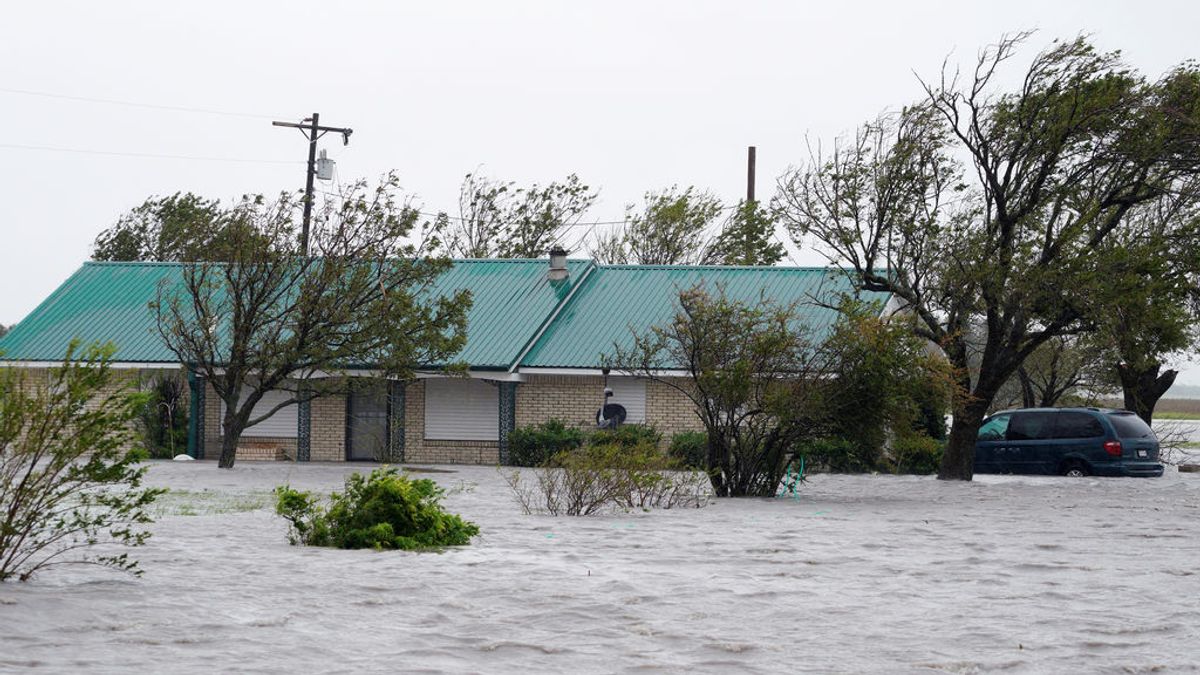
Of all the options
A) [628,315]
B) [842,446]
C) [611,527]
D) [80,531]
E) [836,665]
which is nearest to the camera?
[836,665]

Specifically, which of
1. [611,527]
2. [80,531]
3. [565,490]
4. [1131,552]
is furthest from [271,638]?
[565,490]

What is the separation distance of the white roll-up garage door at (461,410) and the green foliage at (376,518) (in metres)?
21.6

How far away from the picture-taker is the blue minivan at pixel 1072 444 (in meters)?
29.6

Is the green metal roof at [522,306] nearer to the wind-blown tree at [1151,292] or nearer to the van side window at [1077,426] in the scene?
the van side window at [1077,426]

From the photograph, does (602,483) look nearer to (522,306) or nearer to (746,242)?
(522,306)

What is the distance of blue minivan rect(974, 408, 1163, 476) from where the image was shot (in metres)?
29.6

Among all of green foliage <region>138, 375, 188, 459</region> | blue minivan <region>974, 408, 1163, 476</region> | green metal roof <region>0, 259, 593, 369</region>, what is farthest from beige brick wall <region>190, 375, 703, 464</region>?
blue minivan <region>974, 408, 1163, 476</region>

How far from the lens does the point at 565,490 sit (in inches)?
802

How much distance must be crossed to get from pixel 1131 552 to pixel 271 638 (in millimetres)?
9187

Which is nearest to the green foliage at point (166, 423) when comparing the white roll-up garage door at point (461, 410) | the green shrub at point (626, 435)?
the white roll-up garage door at point (461, 410)

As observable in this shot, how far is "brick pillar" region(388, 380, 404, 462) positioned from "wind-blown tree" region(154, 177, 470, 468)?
10.6 feet

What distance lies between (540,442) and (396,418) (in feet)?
13.8

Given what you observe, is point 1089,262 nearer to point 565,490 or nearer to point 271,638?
point 565,490

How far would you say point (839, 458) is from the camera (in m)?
32.6
